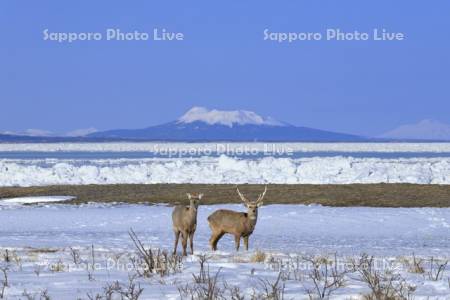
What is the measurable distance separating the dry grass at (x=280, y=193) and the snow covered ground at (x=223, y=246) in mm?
1002

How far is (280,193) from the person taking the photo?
77.3 feet

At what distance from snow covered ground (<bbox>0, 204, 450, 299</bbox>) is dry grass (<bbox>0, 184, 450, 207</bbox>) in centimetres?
100

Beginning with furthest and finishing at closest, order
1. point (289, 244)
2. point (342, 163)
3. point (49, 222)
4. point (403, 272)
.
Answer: point (342, 163)
point (49, 222)
point (289, 244)
point (403, 272)

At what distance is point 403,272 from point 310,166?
2751 centimetres

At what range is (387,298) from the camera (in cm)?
638

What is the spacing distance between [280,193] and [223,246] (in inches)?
387

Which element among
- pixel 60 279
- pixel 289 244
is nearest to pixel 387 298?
pixel 60 279

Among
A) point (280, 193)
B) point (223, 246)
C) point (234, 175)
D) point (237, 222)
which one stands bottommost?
point (223, 246)

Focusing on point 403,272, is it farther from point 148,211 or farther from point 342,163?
point 342,163

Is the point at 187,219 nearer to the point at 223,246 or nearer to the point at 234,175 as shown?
the point at 223,246

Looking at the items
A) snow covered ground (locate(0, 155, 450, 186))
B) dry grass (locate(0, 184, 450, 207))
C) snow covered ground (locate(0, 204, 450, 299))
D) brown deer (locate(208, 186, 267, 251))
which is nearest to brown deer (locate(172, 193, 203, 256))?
snow covered ground (locate(0, 204, 450, 299))

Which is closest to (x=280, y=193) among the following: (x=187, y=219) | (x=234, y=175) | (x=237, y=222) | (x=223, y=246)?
(x=234, y=175)

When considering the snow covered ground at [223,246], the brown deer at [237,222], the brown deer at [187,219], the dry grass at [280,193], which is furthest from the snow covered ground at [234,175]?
the brown deer at [187,219]

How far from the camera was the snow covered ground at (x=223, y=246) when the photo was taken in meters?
7.32
